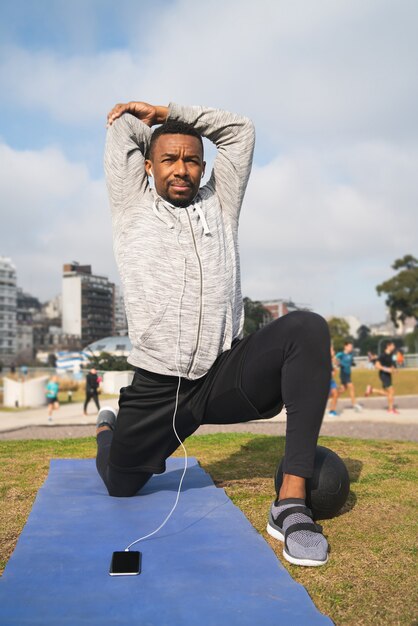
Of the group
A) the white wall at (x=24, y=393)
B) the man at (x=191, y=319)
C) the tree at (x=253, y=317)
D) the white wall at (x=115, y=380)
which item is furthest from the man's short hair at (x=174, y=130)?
the white wall at (x=115, y=380)

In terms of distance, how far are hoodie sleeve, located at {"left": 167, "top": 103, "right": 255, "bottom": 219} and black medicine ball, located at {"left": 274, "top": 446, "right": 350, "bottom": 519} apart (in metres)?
1.55

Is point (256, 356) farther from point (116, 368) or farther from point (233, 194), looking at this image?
point (116, 368)

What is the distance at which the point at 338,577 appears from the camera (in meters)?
2.32

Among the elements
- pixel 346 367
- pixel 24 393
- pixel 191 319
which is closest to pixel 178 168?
pixel 191 319

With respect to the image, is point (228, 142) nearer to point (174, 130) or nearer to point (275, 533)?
point (174, 130)

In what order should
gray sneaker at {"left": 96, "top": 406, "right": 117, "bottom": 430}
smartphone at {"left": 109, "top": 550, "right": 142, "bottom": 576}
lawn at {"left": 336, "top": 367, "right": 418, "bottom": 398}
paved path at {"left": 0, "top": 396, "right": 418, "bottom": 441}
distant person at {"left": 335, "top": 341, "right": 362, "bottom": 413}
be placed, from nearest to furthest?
smartphone at {"left": 109, "top": 550, "right": 142, "bottom": 576}
gray sneaker at {"left": 96, "top": 406, "right": 117, "bottom": 430}
paved path at {"left": 0, "top": 396, "right": 418, "bottom": 441}
distant person at {"left": 335, "top": 341, "right": 362, "bottom": 413}
lawn at {"left": 336, "top": 367, "right": 418, "bottom": 398}

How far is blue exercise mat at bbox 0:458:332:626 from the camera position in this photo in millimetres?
1966

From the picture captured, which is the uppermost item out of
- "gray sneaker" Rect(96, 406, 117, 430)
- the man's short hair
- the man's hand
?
the man's hand

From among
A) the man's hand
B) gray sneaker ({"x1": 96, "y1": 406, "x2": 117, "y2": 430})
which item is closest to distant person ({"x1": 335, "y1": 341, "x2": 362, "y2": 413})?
gray sneaker ({"x1": 96, "y1": 406, "x2": 117, "y2": 430})

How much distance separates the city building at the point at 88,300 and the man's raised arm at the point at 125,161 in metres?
126

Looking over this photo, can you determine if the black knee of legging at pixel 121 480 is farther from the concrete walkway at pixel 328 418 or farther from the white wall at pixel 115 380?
the white wall at pixel 115 380

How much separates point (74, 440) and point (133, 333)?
4379mm

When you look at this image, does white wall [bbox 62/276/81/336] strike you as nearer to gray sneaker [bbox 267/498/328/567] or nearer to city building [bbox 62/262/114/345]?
city building [bbox 62/262/114/345]

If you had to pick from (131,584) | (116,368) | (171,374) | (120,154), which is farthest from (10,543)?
(116,368)
